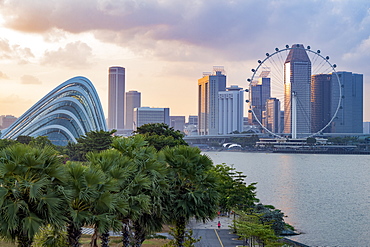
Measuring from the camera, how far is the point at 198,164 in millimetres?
18328

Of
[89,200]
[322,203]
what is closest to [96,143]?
[322,203]

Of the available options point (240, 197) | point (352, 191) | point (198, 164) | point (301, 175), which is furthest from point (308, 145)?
point (198, 164)

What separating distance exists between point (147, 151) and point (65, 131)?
5568cm

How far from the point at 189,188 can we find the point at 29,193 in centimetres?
754

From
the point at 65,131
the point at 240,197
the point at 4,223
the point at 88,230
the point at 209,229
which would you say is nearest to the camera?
the point at 4,223

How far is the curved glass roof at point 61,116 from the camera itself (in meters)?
69.6

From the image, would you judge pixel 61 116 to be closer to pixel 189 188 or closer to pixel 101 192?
pixel 189 188

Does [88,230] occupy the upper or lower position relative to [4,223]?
lower

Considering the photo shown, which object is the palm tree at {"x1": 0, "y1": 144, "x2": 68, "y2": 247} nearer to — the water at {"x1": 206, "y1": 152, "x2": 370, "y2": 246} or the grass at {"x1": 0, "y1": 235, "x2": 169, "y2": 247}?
the grass at {"x1": 0, "y1": 235, "x2": 169, "y2": 247}

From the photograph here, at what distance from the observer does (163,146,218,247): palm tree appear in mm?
17312

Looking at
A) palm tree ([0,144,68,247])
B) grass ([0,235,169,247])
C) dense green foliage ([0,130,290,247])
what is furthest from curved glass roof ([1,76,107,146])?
palm tree ([0,144,68,247])

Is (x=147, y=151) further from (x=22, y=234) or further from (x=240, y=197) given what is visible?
(x=240, y=197)

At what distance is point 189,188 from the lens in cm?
1783

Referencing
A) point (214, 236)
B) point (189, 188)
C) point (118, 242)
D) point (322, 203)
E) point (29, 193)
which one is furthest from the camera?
point (322, 203)
